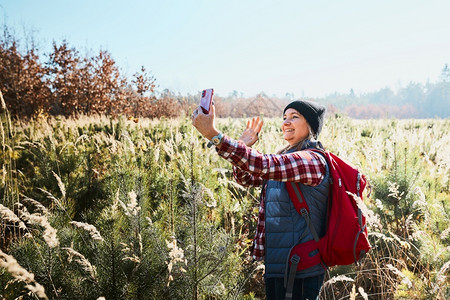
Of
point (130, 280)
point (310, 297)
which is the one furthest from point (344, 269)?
point (130, 280)

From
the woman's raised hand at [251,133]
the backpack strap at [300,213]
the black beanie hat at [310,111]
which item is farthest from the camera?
the woman's raised hand at [251,133]

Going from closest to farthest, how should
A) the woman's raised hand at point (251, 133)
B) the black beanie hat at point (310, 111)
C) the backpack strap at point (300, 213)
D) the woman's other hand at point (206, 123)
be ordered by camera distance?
the woman's other hand at point (206, 123) → the backpack strap at point (300, 213) → the black beanie hat at point (310, 111) → the woman's raised hand at point (251, 133)

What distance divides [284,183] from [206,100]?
700 millimetres

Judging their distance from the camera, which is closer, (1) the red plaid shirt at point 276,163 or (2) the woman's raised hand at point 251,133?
(1) the red plaid shirt at point 276,163

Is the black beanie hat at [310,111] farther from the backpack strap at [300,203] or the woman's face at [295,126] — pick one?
the backpack strap at [300,203]

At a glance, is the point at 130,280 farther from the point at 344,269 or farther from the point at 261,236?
the point at 344,269

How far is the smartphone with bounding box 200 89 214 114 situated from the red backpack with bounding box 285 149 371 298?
66 centimetres

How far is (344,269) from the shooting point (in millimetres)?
3289

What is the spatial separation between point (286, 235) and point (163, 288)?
763 millimetres

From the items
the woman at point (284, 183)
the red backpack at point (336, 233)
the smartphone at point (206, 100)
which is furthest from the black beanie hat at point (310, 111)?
the smartphone at point (206, 100)

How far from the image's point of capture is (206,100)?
64.9 inches

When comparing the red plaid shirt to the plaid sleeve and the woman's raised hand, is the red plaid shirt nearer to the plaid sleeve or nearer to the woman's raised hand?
the plaid sleeve

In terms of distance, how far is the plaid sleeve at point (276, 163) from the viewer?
1.61 meters

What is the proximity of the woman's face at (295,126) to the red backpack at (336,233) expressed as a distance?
0.88 ft
